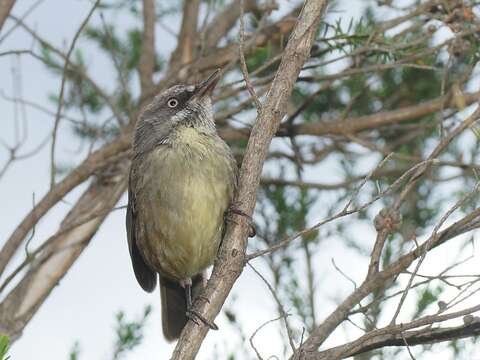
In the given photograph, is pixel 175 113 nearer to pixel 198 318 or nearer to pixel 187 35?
pixel 187 35

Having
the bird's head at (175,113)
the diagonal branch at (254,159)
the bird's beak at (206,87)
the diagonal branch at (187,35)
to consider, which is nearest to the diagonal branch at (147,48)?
the diagonal branch at (187,35)

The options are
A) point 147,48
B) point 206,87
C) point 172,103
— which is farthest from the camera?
point 147,48

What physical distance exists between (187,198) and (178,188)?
0.09 m

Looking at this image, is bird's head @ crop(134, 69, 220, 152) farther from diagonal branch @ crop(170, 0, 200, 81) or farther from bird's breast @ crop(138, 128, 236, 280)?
diagonal branch @ crop(170, 0, 200, 81)

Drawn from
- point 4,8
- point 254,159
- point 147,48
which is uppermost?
point 147,48

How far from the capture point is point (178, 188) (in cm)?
470

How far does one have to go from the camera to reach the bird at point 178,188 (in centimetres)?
463

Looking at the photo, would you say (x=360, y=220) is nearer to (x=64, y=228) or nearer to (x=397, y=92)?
(x=397, y=92)

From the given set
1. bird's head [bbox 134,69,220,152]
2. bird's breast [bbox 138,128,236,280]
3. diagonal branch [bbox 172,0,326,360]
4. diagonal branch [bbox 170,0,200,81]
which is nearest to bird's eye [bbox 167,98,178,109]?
bird's head [bbox 134,69,220,152]

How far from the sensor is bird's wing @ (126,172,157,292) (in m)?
5.20

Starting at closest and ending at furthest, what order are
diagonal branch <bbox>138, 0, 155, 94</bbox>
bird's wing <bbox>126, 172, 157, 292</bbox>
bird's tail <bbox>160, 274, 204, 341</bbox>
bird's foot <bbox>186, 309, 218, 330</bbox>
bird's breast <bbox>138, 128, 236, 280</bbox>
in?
bird's foot <bbox>186, 309, 218, 330</bbox>, bird's breast <bbox>138, 128, 236, 280</bbox>, bird's wing <bbox>126, 172, 157, 292</bbox>, bird's tail <bbox>160, 274, 204, 341</bbox>, diagonal branch <bbox>138, 0, 155, 94</bbox>

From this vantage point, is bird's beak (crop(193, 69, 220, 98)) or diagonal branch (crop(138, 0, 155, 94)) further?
diagonal branch (crop(138, 0, 155, 94))

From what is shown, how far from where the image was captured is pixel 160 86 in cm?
604

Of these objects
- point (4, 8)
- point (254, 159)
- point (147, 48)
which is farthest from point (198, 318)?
point (147, 48)
